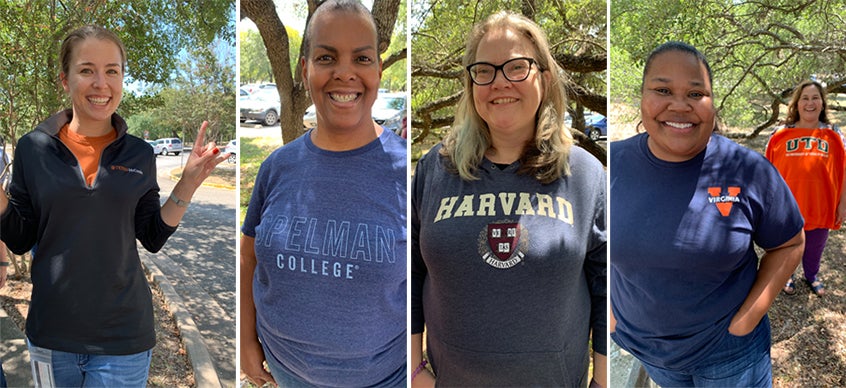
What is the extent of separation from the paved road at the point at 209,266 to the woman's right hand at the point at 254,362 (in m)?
0.19

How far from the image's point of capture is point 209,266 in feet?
5.63

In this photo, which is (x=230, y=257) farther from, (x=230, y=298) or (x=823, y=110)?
(x=823, y=110)

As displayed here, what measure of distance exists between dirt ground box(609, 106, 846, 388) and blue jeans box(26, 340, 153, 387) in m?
2.52

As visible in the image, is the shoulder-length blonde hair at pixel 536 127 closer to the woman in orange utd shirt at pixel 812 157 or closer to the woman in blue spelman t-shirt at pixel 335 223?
the woman in blue spelman t-shirt at pixel 335 223

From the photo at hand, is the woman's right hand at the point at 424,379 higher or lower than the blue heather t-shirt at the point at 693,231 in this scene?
lower

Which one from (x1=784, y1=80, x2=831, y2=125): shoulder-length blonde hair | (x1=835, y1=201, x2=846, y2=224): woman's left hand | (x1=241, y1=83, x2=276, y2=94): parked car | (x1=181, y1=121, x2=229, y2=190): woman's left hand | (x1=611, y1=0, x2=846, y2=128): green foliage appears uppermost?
(x1=611, y1=0, x2=846, y2=128): green foliage

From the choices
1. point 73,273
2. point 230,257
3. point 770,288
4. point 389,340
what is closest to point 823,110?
point 770,288

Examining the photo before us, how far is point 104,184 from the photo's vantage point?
4.78ft

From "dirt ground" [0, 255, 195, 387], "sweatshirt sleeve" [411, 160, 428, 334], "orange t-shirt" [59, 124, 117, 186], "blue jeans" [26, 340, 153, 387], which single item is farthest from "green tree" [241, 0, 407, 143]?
"blue jeans" [26, 340, 153, 387]

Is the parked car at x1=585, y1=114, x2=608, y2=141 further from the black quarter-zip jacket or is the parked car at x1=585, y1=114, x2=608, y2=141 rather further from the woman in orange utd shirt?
the black quarter-zip jacket

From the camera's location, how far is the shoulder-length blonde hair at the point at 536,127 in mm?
1309

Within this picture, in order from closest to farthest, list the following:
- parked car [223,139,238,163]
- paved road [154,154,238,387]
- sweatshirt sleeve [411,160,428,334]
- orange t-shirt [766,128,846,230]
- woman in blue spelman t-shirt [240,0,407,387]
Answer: woman in blue spelman t-shirt [240,0,407,387] < sweatshirt sleeve [411,160,428,334] < parked car [223,139,238,163] < paved road [154,154,238,387] < orange t-shirt [766,128,846,230]

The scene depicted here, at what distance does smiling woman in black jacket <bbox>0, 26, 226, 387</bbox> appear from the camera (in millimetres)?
1466

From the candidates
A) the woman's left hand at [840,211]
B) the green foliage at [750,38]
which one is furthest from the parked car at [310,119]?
the woman's left hand at [840,211]
